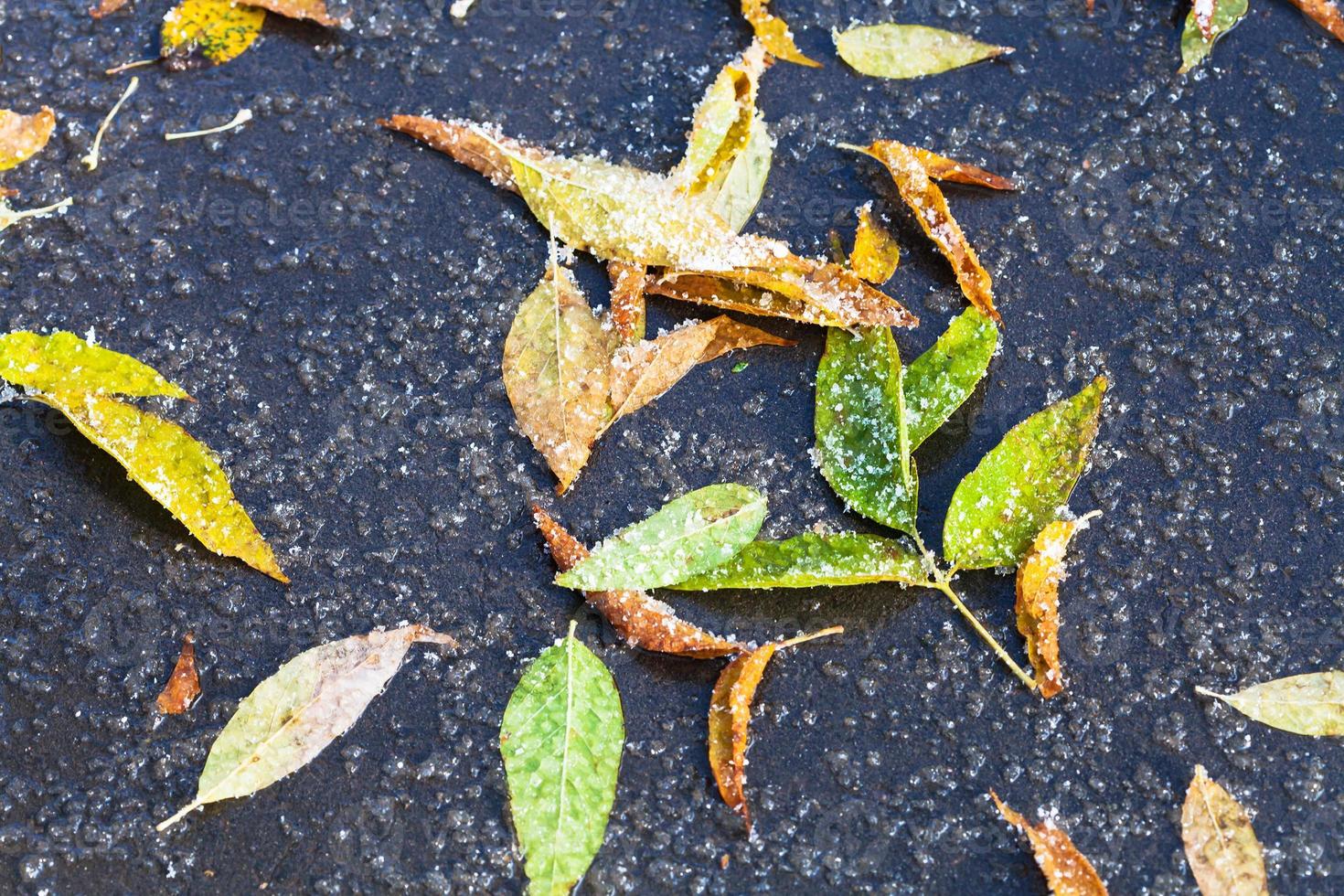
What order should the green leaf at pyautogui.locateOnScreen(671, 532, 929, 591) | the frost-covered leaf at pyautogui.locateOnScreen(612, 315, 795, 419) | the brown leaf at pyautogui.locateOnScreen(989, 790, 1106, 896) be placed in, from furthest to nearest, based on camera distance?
1. the frost-covered leaf at pyautogui.locateOnScreen(612, 315, 795, 419)
2. the green leaf at pyautogui.locateOnScreen(671, 532, 929, 591)
3. the brown leaf at pyautogui.locateOnScreen(989, 790, 1106, 896)

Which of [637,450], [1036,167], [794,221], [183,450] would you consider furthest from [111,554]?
[1036,167]

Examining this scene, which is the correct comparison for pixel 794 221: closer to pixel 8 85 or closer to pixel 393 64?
pixel 393 64

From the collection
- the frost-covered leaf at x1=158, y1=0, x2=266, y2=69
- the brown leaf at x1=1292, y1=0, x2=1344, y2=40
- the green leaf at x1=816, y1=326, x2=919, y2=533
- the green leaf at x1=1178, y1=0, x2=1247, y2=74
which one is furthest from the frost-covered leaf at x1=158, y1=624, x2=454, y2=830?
the brown leaf at x1=1292, y1=0, x2=1344, y2=40

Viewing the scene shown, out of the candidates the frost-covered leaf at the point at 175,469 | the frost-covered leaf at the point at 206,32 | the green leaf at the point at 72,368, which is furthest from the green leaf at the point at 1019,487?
the frost-covered leaf at the point at 206,32

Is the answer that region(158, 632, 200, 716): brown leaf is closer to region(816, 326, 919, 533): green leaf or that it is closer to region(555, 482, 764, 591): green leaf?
region(555, 482, 764, 591): green leaf

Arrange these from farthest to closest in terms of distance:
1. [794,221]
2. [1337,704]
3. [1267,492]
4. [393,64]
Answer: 1. [393,64]
2. [794,221]
3. [1267,492]
4. [1337,704]

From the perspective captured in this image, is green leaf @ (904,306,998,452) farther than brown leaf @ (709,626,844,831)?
Yes

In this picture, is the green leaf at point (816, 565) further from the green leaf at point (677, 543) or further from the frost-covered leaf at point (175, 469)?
the frost-covered leaf at point (175, 469)
